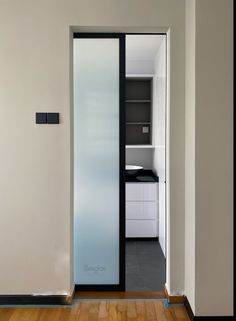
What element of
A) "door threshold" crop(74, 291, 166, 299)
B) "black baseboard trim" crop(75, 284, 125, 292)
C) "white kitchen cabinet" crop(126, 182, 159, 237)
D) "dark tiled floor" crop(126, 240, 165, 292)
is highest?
"white kitchen cabinet" crop(126, 182, 159, 237)

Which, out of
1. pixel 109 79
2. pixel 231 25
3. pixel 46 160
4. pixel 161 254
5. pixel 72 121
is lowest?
pixel 161 254

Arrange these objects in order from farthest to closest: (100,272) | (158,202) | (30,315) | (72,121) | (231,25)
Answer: (158,202) → (100,272) → (72,121) → (30,315) → (231,25)

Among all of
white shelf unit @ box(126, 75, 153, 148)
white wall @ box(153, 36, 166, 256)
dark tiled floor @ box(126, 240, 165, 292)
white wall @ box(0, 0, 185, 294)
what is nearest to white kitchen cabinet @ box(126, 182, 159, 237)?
white wall @ box(153, 36, 166, 256)

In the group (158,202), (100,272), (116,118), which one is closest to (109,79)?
(116,118)

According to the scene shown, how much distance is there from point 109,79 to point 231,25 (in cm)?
109

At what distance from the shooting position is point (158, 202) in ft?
16.9

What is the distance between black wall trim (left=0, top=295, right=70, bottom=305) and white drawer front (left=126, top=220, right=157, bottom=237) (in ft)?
7.01

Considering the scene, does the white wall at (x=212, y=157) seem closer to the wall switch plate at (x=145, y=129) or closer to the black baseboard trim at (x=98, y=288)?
the black baseboard trim at (x=98, y=288)

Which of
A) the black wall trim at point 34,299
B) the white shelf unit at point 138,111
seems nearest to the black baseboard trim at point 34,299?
the black wall trim at point 34,299

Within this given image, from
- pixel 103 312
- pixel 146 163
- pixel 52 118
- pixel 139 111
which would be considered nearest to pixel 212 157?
pixel 52 118

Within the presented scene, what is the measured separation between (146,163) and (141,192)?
0.81 m

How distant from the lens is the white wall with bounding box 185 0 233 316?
275cm

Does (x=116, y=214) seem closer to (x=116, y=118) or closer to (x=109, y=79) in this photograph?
(x=116, y=118)

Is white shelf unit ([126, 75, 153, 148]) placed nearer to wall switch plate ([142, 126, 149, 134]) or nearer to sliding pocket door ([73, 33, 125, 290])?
wall switch plate ([142, 126, 149, 134])
